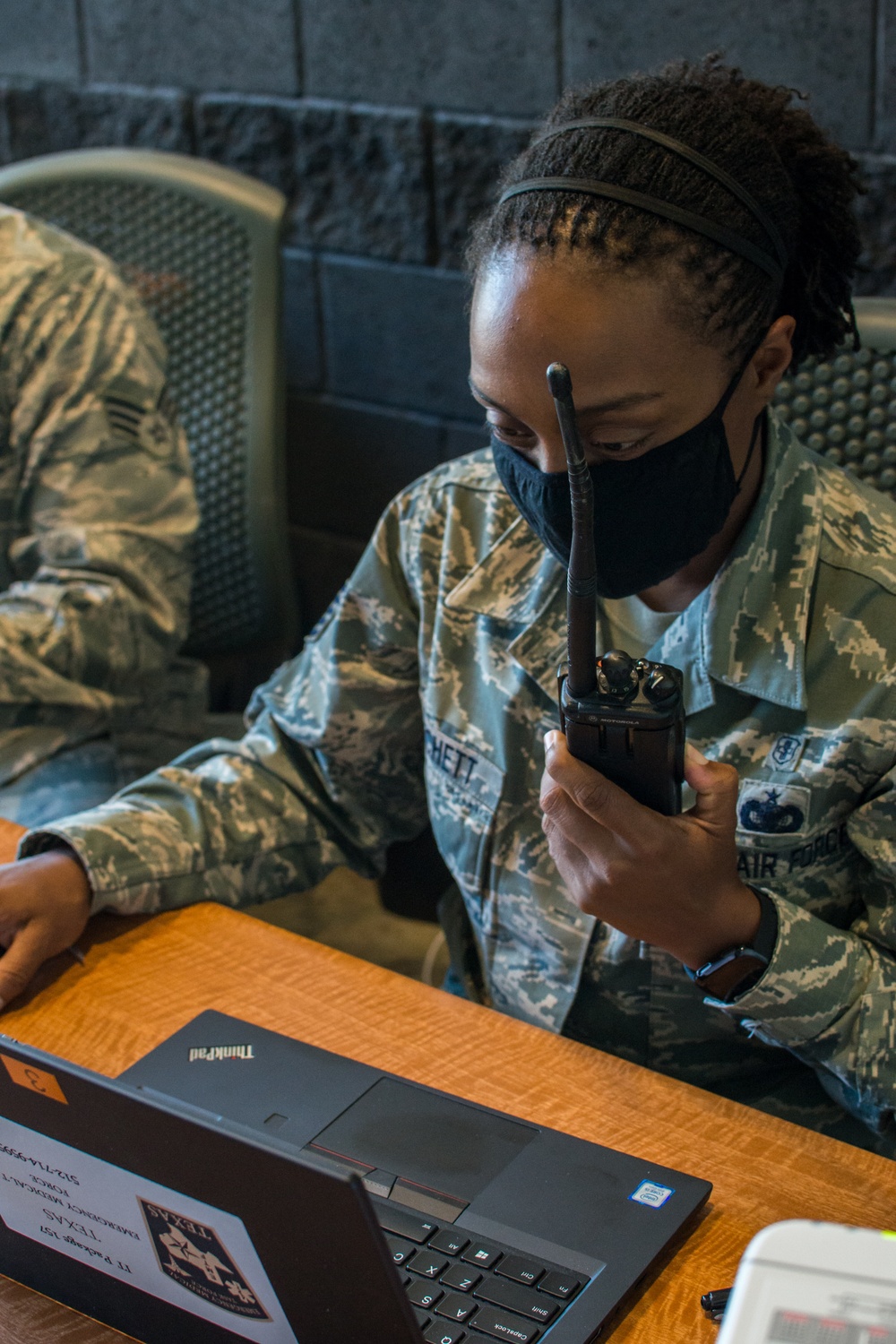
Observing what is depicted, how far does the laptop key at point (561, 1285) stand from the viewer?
715mm

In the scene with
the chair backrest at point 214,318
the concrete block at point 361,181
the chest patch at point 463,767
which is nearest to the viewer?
the chest patch at point 463,767

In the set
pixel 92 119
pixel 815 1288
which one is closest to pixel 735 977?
pixel 815 1288

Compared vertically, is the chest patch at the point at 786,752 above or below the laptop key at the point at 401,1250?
above

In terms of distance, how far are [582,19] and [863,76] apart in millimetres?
412

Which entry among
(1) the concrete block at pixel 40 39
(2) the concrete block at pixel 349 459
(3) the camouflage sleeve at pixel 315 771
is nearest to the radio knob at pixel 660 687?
(3) the camouflage sleeve at pixel 315 771

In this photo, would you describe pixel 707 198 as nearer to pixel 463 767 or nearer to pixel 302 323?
pixel 463 767

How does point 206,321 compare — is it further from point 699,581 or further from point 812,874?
point 812,874

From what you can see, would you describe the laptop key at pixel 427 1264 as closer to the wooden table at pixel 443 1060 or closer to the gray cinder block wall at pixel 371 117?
the wooden table at pixel 443 1060

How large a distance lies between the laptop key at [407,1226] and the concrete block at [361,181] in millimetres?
1676

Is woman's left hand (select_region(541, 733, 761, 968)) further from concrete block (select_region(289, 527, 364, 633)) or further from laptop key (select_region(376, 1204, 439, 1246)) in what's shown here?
concrete block (select_region(289, 527, 364, 633))

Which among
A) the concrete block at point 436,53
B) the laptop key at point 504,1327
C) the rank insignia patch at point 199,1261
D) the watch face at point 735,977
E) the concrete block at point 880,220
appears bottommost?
the laptop key at point 504,1327

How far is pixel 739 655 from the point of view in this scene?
1.02 meters

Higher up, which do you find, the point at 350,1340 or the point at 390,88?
the point at 390,88

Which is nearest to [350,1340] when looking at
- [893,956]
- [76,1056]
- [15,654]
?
[76,1056]
